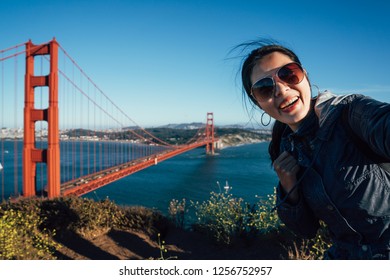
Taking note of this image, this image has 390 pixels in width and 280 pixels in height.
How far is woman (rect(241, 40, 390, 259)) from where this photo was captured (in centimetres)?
55

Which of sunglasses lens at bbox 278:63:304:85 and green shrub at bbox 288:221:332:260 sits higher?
sunglasses lens at bbox 278:63:304:85

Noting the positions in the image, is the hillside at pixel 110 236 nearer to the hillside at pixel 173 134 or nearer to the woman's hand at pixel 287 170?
the woman's hand at pixel 287 170

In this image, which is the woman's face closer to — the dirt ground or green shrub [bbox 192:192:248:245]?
the dirt ground

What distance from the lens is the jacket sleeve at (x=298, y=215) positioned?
71 cm

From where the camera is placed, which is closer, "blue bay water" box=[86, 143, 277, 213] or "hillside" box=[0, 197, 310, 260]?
"hillside" box=[0, 197, 310, 260]

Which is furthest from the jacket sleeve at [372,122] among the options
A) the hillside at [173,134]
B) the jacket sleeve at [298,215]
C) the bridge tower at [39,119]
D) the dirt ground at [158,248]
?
the hillside at [173,134]

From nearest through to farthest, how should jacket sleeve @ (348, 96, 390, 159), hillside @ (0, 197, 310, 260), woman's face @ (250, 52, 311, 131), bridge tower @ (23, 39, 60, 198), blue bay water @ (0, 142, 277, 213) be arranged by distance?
jacket sleeve @ (348, 96, 390, 159) → woman's face @ (250, 52, 311, 131) → hillside @ (0, 197, 310, 260) → bridge tower @ (23, 39, 60, 198) → blue bay water @ (0, 142, 277, 213)

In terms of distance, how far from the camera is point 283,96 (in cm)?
66

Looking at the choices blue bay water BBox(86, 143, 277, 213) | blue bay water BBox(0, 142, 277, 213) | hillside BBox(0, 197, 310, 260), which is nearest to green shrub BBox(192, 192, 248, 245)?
hillside BBox(0, 197, 310, 260)

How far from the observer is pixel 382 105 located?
50 centimetres

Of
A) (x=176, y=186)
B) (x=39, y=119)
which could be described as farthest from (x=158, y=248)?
(x=176, y=186)

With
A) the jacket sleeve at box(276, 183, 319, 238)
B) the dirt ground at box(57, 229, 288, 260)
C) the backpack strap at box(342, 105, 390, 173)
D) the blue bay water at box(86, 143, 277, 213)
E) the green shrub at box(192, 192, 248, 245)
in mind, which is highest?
the backpack strap at box(342, 105, 390, 173)
